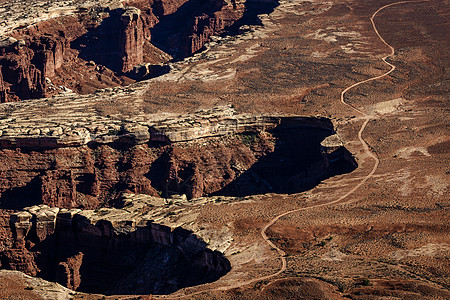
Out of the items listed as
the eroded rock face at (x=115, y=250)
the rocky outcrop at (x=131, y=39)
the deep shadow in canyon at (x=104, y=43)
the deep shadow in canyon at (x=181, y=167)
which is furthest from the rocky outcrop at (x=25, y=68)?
the eroded rock face at (x=115, y=250)

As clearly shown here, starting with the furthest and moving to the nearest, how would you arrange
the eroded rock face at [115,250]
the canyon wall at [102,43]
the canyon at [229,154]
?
the canyon wall at [102,43] < the eroded rock face at [115,250] < the canyon at [229,154]

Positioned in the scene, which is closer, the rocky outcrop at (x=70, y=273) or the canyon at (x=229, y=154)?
the canyon at (x=229, y=154)

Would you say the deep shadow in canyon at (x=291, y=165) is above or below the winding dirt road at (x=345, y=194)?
below

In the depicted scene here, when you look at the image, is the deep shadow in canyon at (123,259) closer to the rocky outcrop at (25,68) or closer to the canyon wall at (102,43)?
the rocky outcrop at (25,68)

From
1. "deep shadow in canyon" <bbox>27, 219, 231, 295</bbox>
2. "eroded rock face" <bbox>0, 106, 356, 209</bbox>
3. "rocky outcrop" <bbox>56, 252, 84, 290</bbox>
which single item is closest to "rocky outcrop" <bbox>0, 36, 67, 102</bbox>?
"eroded rock face" <bbox>0, 106, 356, 209</bbox>

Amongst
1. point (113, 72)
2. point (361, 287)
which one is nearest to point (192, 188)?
point (361, 287)

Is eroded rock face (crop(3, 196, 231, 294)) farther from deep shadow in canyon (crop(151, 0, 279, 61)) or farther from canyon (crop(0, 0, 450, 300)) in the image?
deep shadow in canyon (crop(151, 0, 279, 61))

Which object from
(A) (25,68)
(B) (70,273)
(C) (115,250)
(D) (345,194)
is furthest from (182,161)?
(A) (25,68)

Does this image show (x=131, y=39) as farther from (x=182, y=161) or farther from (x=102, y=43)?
(x=182, y=161)

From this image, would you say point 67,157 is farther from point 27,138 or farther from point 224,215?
point 224,215
